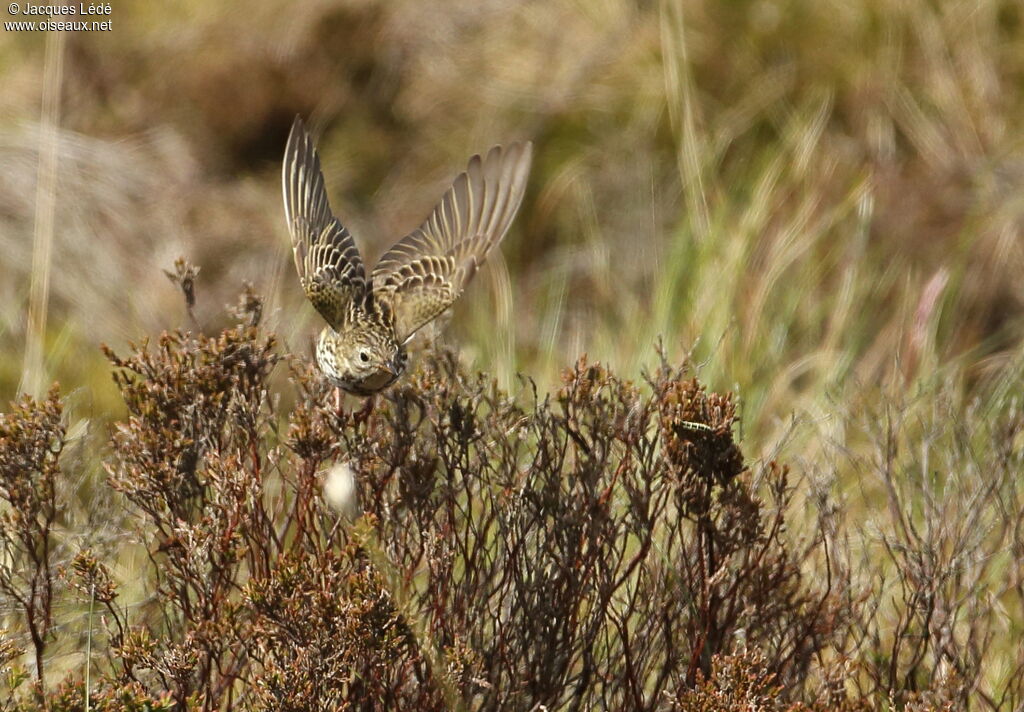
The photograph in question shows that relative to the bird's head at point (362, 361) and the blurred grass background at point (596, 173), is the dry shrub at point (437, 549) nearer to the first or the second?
the bird's head at point (362, 361)

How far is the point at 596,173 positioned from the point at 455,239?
3796 mm

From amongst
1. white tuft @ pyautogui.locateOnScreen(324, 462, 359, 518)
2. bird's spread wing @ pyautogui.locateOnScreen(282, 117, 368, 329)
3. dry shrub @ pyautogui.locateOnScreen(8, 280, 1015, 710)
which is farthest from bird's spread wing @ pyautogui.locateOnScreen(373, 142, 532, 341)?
white tuft @ pyautogui.locateOnScreen(324, 462, 359, 518)

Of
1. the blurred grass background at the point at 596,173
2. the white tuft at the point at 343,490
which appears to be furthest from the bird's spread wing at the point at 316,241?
the blurred grass background at the point at 596,173

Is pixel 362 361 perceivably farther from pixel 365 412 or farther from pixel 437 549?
pixel 437 549

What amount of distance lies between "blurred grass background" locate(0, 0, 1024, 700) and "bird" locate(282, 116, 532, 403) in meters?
0.72

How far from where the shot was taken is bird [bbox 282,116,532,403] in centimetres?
408

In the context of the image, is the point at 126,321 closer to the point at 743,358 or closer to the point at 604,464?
the point at 743,358

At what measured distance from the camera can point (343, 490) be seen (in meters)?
3.27

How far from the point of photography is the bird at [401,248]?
13.4ft

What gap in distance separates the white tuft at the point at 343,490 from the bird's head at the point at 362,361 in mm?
331

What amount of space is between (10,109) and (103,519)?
5189mm

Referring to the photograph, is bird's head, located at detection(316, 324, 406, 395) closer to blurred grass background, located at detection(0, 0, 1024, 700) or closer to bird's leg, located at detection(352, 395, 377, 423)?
bird's leg, located at detection(352, 395, 377, 423)

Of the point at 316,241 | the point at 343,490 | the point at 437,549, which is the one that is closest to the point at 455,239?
the point at 316,241

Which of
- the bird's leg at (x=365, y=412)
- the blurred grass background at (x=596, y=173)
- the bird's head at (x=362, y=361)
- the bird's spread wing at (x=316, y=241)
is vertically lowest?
the bird's leg at (x=365, y=412)
